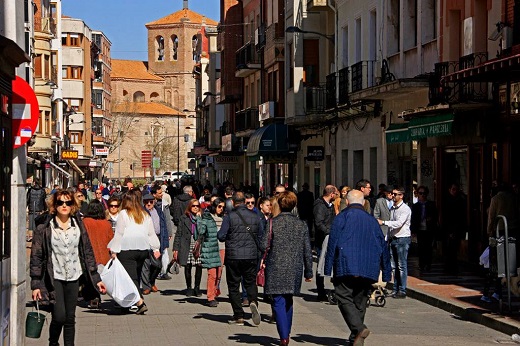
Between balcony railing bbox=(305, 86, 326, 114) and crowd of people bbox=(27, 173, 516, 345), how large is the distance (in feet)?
51.3

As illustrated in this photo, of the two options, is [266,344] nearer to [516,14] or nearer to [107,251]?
[107,251]

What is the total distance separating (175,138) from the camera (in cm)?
16675

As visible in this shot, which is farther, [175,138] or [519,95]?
[175,138]

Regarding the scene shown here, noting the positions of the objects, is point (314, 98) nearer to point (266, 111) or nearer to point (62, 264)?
point (266, 111)

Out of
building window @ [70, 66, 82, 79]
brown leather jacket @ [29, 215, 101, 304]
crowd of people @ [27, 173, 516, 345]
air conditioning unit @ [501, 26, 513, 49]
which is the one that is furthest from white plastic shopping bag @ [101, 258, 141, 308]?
building window @ [70, 66, 82, 79]

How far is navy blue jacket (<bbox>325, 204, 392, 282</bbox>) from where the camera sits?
1280cm

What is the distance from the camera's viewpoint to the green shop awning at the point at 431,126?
23.8 meters

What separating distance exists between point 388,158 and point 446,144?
15.5ft

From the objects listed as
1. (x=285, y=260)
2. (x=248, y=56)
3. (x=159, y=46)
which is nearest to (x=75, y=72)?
(x=248, y=56)

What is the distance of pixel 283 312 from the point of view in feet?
43.5

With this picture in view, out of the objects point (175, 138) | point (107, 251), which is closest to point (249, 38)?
point (107, 251)

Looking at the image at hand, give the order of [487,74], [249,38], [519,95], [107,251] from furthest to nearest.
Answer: [249,38] → [519,95] → [487,74] → [107,251]

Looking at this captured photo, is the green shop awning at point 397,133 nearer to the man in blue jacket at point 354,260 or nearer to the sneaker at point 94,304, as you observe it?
the sneaker at point 94,304

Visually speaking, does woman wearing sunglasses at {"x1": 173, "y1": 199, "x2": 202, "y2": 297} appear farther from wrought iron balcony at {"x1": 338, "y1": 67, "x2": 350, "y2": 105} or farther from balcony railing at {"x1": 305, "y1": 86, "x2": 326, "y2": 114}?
balcony railing at {"x1": 305, "y1": 86, "x2": 326, "y2": 114}
